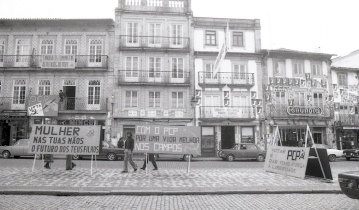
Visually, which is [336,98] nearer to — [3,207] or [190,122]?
[190,122]

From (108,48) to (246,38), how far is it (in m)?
13.7

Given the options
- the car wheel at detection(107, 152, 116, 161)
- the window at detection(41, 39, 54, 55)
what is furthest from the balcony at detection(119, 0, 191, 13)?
the car wheel at detection(107, 152, 116, 161)

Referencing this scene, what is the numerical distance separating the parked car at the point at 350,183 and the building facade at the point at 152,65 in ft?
72.0

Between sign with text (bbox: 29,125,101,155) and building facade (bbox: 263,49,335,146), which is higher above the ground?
building facade (bbox: 263,49,335,146)

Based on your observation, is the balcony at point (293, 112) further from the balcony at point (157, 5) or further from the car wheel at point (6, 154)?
the car wheel at point (6, 154)

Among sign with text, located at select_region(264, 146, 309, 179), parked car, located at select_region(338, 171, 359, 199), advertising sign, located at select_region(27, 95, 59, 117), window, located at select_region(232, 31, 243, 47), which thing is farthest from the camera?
window, located at select_region(232, 31, 243, 47)

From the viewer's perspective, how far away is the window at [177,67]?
2941 cm

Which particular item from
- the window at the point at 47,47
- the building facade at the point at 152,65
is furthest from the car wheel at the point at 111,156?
the window at the point at 47,47

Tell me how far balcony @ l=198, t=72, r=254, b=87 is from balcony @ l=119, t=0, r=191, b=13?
270 inches

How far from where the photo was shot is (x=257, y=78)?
30531 mm

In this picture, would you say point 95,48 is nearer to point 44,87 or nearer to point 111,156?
point 44,87

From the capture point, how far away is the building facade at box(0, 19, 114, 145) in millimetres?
27703

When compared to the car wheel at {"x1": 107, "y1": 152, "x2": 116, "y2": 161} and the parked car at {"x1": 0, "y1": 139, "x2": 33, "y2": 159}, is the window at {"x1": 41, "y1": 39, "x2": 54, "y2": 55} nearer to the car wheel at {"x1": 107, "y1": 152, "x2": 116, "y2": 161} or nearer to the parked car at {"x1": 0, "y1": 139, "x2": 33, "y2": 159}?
the parked car at {"x1": 0, "y1": 139, "x2": 33, "y2": 159}

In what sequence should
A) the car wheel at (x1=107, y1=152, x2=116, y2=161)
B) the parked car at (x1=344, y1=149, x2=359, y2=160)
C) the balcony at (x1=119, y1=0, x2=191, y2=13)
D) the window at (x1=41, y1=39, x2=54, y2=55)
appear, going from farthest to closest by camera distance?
the balcony at (x1=119, y1=0, x2=191, y2=13), the window at (x1=41, y1=39, x2=54, y2=55), the parked car at (x1=344, y1=149, x2=359, y2=160), the car wheel at (x1=107, y1=152, x2=116, y2=161)
